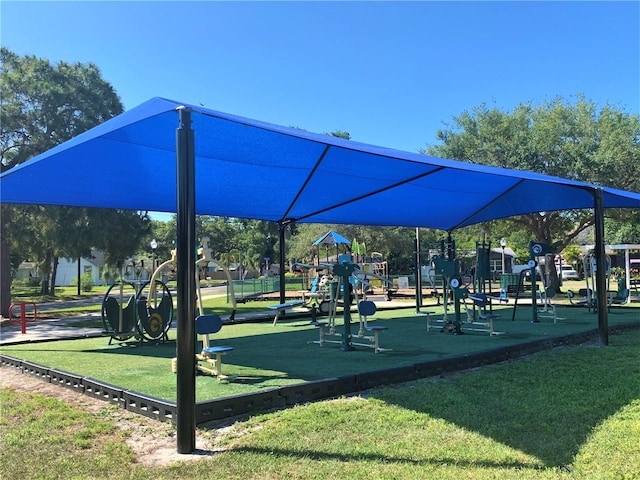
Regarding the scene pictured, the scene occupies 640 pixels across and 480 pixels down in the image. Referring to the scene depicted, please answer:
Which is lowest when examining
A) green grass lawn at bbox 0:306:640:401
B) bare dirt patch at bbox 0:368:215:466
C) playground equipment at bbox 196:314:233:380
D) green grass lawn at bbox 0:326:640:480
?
bare dirt patch at bbox 0:368:215:466

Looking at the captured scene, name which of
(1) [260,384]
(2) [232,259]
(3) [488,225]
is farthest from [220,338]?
(2) [232,259]

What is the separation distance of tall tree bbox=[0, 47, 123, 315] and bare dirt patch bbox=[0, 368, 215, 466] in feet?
32.6

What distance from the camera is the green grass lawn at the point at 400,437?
3.01 m

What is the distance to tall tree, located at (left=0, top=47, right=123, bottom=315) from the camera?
44.3 ft

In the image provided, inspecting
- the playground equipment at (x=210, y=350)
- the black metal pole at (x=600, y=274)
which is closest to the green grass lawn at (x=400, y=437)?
the playground equipment at (x=210, y=350)

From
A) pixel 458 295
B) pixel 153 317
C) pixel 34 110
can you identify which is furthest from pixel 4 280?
pixel 458 295

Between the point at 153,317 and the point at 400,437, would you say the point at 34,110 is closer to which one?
the point at 153,317

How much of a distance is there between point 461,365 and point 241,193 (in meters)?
4.51

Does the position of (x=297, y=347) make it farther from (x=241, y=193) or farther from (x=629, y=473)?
(x=629, y=473)

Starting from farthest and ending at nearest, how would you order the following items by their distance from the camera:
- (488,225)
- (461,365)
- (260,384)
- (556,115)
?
(488,225), (556,115), (461,365), (260,384)

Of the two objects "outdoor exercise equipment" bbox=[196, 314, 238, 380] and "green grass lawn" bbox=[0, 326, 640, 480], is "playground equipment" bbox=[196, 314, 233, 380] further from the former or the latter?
"green grass lawn" bbox=[0, 326, 640, 480]

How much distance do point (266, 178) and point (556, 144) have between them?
1363 cm

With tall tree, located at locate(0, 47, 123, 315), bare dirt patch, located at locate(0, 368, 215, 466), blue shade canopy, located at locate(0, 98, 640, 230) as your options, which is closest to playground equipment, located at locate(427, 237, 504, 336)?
blue shade canopy, located at locate(0, 98, 640, 230)

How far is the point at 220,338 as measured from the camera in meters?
8.68
